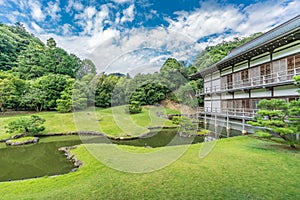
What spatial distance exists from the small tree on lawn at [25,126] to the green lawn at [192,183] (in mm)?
11157

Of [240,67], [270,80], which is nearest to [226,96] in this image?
[240,67]

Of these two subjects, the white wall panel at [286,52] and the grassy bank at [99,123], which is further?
the grassy bank at [99,123]

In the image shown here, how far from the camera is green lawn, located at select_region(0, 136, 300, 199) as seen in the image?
380 cm

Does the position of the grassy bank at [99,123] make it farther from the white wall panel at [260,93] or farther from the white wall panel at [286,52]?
the white wall panel at [286,52]

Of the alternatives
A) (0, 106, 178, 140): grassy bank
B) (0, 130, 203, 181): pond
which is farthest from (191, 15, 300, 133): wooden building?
(0, 130, 203, 181): pond

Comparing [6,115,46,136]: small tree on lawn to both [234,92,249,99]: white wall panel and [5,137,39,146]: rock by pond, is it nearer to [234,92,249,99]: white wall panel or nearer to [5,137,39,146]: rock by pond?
[5,137,39,146]: rock by pond

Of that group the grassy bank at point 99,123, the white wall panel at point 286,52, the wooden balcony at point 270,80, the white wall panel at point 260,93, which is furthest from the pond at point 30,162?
the white wall panel at point 286,52

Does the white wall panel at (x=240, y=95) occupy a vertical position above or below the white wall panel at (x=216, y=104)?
above

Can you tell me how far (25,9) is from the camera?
14.7 m

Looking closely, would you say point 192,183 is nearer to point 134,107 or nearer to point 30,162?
point 30,162

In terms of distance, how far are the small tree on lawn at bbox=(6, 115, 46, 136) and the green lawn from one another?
11.2 meters

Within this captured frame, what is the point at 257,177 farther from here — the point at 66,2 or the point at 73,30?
the point at 66,2

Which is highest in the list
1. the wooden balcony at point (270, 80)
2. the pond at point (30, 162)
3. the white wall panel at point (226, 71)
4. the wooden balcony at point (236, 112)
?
the white wall panel at point (226, 71)

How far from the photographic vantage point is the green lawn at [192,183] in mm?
3799
